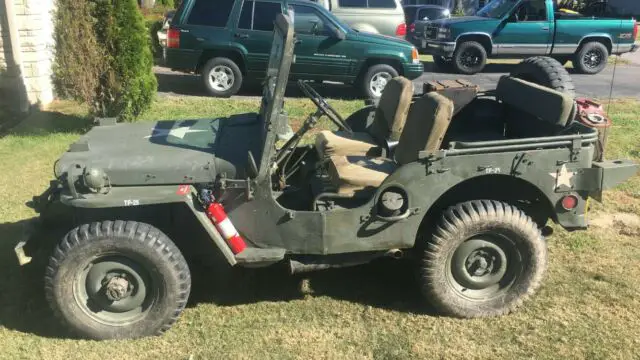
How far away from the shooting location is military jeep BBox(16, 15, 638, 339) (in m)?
3.55

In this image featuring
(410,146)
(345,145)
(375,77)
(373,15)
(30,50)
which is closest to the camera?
(410,146)

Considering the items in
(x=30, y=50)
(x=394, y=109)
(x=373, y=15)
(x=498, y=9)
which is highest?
(x=498, y=9)

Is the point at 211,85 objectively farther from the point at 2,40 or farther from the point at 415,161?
the point at 415,161

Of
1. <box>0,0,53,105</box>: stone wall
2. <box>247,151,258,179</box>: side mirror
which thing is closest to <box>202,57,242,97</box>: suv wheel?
<box>0,0,53,105</box>: stone wall

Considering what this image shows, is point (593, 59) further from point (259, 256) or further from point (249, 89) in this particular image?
point (259, 256)

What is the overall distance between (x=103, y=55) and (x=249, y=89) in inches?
151

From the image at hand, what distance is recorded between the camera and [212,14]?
34.6ft

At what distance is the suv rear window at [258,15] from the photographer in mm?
10578

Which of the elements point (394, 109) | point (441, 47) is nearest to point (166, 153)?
point (394, 109)

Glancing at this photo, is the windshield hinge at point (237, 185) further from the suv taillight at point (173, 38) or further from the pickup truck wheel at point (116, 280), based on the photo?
the suv taillight at point (173, 38)

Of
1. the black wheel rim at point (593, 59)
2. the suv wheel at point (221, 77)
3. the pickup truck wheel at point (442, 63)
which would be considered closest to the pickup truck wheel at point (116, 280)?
the suv wheel at point (221, 77)

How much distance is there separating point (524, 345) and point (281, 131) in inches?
79.2

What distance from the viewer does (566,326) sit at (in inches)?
153

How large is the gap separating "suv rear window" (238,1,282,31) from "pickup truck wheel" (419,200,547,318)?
761 cm
